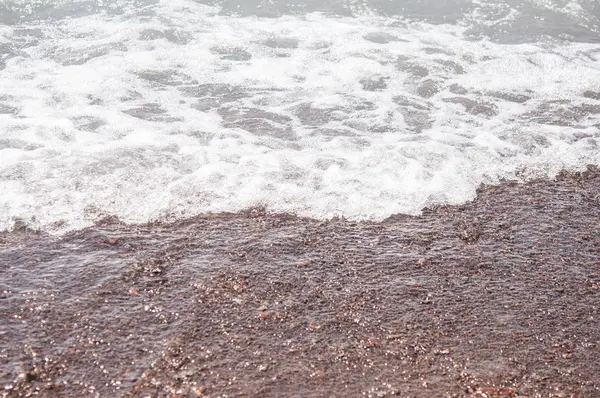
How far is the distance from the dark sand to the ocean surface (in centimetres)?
46

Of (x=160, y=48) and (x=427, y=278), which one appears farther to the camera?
(x=160, y=48)

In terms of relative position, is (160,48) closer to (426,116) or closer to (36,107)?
(36,107)

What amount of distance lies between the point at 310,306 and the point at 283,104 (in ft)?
14.7

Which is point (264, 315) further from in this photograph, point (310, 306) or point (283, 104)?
point (283, 104)

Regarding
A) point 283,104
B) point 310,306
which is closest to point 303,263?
point 310,306

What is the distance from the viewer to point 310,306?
4023 millimetres

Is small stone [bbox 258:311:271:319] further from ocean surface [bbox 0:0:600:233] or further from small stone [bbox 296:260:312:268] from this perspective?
ocean surface [bbox 0:0:600:233]

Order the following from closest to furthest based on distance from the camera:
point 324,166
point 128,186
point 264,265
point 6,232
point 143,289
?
1. point 143,289
2. point 264,265
3. point 6,232
4. point 128,186
5. point 324,166

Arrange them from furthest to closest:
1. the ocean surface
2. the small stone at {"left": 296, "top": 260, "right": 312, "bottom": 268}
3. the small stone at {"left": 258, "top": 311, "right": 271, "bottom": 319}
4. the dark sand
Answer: the ocean surface
the small stone at {"left": 296, "top": 260, "right": 312, "bottom": 268}
the small stone at {"left": 258, "top": 311, "right": 271, "bottom": 319}
the dark sand

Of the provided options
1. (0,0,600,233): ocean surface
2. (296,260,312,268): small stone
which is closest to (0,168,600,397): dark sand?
(296,260,312,268): small stone

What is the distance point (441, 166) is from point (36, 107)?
5556mm

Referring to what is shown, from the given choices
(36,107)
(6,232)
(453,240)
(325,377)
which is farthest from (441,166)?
(36,107)

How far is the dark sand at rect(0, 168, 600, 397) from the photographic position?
11.2 feet

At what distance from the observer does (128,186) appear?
555 cm
